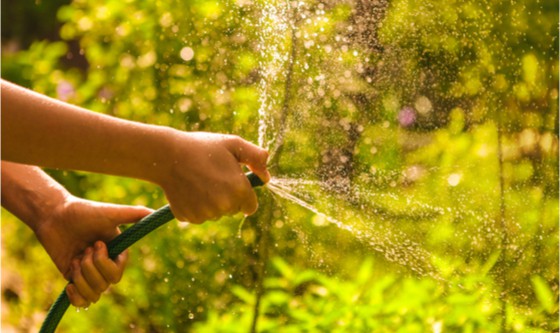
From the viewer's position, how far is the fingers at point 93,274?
4.05ft

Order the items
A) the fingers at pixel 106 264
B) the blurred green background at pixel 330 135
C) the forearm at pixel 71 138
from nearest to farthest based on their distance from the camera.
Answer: the forearm at pixel 71 138 < the fingers at pixel 106 264 < the blurred green background at pixel 330 135

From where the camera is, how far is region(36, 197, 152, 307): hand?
1.27m

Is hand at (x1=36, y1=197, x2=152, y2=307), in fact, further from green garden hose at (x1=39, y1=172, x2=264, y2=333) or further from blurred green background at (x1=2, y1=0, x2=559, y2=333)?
blurred green background at (x1=2, y1=0, x2=559, y2=333)

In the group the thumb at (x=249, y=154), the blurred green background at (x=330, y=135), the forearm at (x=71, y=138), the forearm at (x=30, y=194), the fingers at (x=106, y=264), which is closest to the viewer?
the forearm at (x=71, y=138)

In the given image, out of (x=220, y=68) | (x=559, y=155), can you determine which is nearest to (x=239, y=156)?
(x=220, y=68)

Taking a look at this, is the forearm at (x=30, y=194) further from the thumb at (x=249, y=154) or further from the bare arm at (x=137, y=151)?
the thumb at (x=249, y=154)

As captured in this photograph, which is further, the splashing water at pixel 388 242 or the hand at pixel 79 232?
the splashing water at pixel 388 242

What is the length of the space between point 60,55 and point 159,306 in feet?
4.23

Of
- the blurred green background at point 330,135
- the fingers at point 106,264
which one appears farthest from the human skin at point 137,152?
the blurred green background at point 330,135

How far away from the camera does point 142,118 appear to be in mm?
2742

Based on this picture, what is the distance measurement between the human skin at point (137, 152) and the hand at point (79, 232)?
1.01 feet

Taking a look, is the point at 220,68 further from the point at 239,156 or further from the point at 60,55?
the point at 239,156

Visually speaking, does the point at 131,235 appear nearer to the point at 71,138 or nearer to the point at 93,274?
the point at 93,274

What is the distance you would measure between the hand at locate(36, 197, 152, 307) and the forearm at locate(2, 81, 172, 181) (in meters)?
0.31
